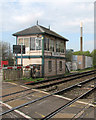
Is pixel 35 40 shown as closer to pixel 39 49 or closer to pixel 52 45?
pixel 39 49

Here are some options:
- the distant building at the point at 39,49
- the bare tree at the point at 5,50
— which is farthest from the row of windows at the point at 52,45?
the bare tree at the point at 5,50

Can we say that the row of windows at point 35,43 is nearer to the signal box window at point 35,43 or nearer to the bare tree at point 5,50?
the signal box window at point 35,43

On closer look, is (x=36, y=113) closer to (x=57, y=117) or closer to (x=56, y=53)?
(x=57, y=117)

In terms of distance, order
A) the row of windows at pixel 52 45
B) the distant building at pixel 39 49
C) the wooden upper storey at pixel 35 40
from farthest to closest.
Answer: the row of windows at pixel 52 45
the wooden upper storey at pixel 35 40
the distant building at pixel 39 49

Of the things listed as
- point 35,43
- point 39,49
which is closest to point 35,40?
point 35,43

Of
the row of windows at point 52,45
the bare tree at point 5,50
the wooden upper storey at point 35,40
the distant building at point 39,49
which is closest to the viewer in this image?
the distant building at point 39,49

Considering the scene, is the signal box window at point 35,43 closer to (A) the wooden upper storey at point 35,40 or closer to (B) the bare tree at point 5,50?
(A) the wooden upper storey at point 35,40

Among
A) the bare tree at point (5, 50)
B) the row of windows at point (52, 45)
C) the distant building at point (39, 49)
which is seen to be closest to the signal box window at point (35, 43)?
the distant building at point (39, 49)

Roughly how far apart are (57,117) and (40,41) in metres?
12.6

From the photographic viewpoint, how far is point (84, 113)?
Result: 16.5 feet

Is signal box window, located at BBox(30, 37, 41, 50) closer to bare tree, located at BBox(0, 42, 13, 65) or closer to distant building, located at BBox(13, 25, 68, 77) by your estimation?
distant building, located at BBox(13, 25, 68, 77)

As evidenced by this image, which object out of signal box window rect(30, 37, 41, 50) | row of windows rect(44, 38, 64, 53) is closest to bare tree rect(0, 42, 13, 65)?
row of windows rect(44, 38, 64, 53)

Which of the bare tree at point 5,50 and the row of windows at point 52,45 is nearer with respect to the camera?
the row of windows at point 52,45

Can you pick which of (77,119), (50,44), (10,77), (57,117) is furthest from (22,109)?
(50,44)
